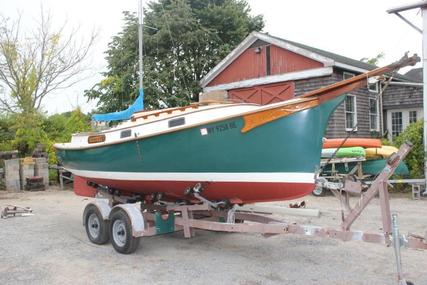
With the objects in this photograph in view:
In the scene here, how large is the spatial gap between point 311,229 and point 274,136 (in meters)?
1.16

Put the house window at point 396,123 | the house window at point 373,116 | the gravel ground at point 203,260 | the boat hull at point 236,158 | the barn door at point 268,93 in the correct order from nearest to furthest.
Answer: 1. the gravel ground at point 203,260
2. the boat hull at point 236,158
3. the barn door at point 268,93
4. the house window at point 373,116
5. the house window at point 396,123

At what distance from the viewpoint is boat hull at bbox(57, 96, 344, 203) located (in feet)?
17.8

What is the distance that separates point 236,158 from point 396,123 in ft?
52.7

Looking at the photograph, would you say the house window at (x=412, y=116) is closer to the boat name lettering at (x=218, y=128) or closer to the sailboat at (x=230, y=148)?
the sailboat at (x=230, y=148)

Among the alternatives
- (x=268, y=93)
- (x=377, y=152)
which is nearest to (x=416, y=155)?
(x=377, y=152)

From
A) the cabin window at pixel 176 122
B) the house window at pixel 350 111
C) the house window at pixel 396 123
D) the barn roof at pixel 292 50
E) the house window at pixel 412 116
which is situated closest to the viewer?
the cabin window at pixel 176 122

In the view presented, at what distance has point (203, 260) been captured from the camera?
20.3 ft

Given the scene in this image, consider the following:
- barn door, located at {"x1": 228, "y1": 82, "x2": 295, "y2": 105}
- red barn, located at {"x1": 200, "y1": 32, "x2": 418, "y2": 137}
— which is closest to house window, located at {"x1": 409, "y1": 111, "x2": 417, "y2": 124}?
red barn, located at {"x1": 200, "y1": 32, "x2": 418, "y2": 137}

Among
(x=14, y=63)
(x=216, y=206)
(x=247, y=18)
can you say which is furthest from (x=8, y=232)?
(x=247, y=18)

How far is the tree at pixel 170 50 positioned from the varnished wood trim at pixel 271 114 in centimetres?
1702

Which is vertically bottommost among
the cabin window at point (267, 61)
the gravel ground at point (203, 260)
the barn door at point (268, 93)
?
the gravel ground at point (203, 260)

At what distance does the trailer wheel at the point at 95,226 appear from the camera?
23.0 ft

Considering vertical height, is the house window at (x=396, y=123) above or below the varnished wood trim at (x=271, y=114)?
above

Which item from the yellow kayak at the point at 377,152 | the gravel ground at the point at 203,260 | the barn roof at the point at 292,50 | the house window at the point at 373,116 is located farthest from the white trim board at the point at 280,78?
the gravel ground at the point at 203,260
